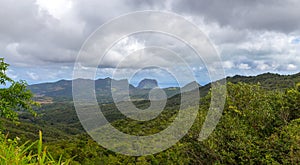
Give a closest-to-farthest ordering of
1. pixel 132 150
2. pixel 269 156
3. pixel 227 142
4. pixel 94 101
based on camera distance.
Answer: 1. pixel 94 101
2. pixel 269 156
3. pixel 227 142
4. pixel 132 150

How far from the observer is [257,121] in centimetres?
1516

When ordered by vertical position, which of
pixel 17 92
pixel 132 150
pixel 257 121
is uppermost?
pixel 17 92

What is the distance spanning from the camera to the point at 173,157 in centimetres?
1684

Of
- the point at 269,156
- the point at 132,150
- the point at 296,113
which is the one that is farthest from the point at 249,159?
the point at 132,150

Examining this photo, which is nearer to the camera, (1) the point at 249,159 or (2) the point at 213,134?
(1) the point at 249,159

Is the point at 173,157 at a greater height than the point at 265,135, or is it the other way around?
the point at 265,135

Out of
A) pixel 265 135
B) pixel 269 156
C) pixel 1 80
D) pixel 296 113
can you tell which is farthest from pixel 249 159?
pixel 1 80

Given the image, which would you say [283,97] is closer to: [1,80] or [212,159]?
[212,159]

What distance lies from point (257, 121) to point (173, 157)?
5.32 meters

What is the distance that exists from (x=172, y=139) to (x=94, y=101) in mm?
8013

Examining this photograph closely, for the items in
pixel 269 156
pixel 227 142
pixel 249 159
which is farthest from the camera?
pixel 227 142

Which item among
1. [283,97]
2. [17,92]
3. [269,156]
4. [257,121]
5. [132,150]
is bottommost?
[132,150]

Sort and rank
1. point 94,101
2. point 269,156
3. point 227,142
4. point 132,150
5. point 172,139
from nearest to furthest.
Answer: point 94,101 → point 269,156 → point 227,142 → point 172,139 → point 132,150

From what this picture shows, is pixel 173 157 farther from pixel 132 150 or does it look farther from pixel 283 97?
pixel 132 150
